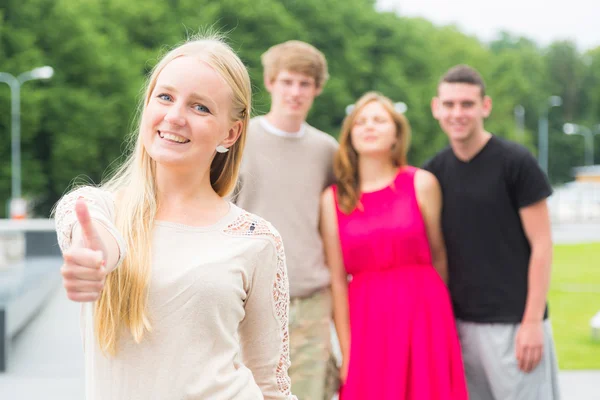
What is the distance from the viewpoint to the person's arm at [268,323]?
93.7 inches

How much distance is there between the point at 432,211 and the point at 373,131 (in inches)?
20.1

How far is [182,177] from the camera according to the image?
2371mm

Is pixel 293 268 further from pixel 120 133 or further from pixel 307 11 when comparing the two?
pixel 307 11

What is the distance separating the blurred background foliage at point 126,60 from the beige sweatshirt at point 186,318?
2105cm

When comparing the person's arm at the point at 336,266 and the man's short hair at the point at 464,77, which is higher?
the man's short hair at the point at 464,77

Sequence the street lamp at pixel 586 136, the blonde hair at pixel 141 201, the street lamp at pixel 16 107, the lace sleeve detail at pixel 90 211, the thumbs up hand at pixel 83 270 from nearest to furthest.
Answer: the thumbs up hand at pixel 83 270 < the lace sleeve detail at pixel 90 211 < the blonde hair at pixel 141 201 < the street lamp at pixel 16 107 < the street lamp at pixel 586 136

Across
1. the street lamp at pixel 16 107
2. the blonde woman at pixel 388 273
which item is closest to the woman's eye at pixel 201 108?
the blonde woman at pixel 388 273

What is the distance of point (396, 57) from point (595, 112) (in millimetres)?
44815

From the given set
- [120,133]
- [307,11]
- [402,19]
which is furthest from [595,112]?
[120,133]

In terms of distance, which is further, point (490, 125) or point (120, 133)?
point (490, 125)

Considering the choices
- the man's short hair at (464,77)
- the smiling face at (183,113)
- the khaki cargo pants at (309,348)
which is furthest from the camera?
the man's short hair at (464,77)

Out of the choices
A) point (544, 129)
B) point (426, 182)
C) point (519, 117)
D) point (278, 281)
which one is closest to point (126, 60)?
point (426, 182)

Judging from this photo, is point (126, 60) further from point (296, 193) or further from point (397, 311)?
point (397, 311)

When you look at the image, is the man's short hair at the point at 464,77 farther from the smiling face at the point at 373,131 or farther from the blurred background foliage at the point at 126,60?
the blurred background foliage at the point at 126,60
